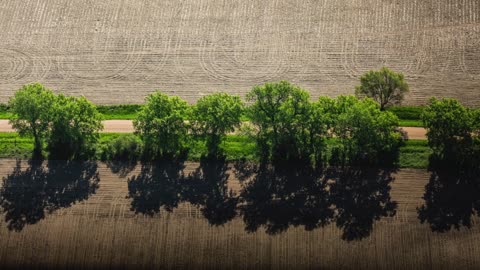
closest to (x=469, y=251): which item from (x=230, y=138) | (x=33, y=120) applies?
(x=230, y=138)

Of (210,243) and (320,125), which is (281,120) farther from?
Answer: (210,243)

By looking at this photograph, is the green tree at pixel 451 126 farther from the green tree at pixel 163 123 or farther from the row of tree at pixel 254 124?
the green tree at pixel 163 123

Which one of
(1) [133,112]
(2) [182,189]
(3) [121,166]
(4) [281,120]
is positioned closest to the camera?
(4) [281,120]

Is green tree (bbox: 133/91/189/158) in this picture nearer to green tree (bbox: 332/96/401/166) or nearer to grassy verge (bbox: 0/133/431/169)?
grassy verge (bbox: 0/133/431/169)

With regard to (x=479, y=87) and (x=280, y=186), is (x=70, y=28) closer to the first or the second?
(x=280, y=186)

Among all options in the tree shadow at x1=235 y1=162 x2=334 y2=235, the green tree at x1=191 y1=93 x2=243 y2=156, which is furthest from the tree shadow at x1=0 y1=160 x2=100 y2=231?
the tree shadow at x1=235 y1=162 x2=334 y2=235

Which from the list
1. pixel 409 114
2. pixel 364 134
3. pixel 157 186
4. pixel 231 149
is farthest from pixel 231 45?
pixel 364 134
